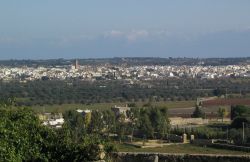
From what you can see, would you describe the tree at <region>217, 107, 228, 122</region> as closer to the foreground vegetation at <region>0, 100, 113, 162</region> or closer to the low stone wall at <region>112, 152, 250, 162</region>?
the low stone wall at <region>112, 152, 250, 162</region>

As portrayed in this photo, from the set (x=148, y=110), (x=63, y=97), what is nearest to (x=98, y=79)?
(x=63, y=97)

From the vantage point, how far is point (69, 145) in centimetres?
1527

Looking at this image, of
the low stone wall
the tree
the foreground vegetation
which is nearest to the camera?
the foreground vegetation

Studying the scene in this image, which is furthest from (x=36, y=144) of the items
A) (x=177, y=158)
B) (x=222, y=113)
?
(x=222, y=113)

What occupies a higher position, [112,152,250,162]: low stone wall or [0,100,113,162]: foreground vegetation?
[0,100,113,162]: foreground vegetation

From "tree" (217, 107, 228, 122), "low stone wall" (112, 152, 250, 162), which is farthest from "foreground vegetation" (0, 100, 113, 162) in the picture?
"tree" (217, 107, 228, 122)

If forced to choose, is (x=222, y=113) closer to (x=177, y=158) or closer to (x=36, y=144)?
(x=177, y=158)

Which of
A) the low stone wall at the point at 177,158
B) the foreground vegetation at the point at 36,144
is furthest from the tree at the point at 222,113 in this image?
the foreground vegetation at the point at 36,144

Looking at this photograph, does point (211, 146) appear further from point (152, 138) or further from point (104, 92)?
point (104, 92)

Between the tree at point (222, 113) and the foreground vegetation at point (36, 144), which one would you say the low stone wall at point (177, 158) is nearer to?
the foreground vegetation at point (36, 144)

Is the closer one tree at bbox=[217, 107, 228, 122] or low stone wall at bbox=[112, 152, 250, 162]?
low stone wall at bbox=[112, 152, 250, 162]

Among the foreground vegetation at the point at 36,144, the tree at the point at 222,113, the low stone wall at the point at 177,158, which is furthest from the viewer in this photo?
the tree at the point at 222,113

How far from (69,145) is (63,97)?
2852 inches

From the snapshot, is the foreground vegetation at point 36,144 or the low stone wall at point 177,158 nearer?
the foreground vegetation at point 36,144
